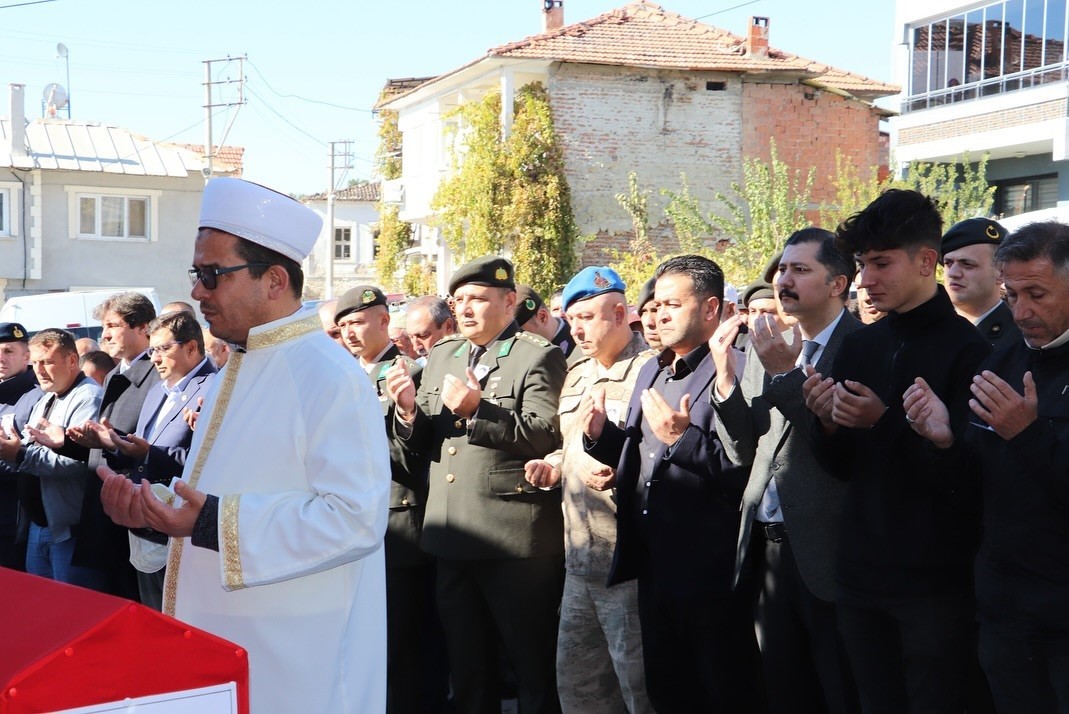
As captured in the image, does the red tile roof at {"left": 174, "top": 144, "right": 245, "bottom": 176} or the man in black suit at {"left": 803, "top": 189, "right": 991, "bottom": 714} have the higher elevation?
the red tile roof at {"left": 174, "top": 144, "right": 245, "bottom": 176}

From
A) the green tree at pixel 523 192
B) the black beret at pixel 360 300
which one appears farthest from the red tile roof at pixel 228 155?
the black beret at pixel 360 300

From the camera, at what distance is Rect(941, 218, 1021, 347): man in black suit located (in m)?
5.41

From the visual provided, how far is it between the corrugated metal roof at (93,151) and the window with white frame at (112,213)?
76cm

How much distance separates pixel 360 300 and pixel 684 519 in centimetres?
288

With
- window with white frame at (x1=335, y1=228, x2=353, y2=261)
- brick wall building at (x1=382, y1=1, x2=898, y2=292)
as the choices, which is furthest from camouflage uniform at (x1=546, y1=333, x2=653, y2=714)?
window with white frame at (x1=335, y1=228, x2=353, y2=261)

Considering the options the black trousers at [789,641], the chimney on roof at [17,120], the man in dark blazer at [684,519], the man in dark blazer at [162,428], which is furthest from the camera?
the chimney on roof at [17,120]

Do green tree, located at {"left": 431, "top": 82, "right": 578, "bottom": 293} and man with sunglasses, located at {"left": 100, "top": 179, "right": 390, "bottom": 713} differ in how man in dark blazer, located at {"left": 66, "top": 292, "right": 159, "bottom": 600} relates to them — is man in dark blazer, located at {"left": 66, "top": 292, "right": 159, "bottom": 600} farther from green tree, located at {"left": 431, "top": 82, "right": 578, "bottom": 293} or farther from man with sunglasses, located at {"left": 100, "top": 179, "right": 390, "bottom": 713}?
green tree, located at {"left": 431, "top": 82, "right": 578, "bottom": 293}

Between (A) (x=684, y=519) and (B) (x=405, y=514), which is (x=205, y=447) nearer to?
(A) (x=684, y=519)

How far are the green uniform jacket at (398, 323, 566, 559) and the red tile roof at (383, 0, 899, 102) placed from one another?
22090 mm

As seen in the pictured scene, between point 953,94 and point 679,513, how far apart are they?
2085 centimetres

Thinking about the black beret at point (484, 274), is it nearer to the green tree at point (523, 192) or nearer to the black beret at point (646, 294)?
the black beret at point (646, 294)

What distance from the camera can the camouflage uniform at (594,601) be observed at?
5.20 meters

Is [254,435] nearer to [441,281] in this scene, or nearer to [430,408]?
[430,408]

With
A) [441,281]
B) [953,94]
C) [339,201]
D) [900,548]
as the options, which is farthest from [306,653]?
[339,201]
